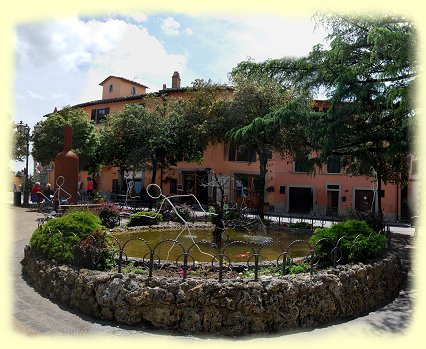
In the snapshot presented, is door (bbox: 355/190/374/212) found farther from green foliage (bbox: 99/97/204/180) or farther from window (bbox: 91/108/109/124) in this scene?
window (bbox: 91/108/109/124)

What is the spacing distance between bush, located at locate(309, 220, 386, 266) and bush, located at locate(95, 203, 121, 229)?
843 centimetres

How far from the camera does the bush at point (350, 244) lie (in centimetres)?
659

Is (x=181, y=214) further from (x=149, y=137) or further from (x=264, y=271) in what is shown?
(x=149, y=137)

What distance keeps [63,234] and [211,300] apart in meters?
3.36

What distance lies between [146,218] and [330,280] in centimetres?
927

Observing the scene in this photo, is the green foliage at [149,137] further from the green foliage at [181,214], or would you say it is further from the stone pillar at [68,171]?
the green foliage at [181,214]

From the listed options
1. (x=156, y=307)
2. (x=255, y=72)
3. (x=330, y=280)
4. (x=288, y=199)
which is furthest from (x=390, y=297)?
(x=288, y=199)

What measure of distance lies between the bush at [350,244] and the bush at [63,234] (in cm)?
427

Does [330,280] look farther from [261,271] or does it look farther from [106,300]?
[106,300]

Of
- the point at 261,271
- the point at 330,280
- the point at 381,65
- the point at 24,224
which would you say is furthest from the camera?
the point at 24,224

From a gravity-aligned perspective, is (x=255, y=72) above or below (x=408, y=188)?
above

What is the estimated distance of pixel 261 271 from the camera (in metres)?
6.54

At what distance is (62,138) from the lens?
26.0 meters

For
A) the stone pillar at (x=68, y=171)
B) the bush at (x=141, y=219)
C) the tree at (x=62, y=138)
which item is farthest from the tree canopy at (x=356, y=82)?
the tree at (x=62, y=138)
